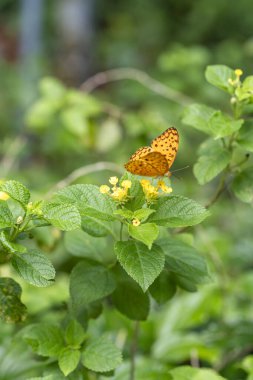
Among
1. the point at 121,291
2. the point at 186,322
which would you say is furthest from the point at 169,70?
the point at 121,291

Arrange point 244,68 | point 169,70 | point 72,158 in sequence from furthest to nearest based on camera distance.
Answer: point 244,68
point 72,158
point 169,70

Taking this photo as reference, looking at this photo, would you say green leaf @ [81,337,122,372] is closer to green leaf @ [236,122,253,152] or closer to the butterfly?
the butterfly

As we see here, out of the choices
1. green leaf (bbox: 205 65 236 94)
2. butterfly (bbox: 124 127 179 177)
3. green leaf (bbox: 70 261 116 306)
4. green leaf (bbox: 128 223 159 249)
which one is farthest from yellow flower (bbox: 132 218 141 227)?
green leaf (bbox: 205 65 236 94)

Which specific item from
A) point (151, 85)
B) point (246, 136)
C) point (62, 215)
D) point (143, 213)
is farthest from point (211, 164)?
point (151, 85)

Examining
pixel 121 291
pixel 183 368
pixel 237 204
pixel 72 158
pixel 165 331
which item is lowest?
pixel 237 204

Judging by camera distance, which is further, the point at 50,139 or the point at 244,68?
the point at 244,68

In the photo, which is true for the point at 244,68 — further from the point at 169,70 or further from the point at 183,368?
the point at 183,368
